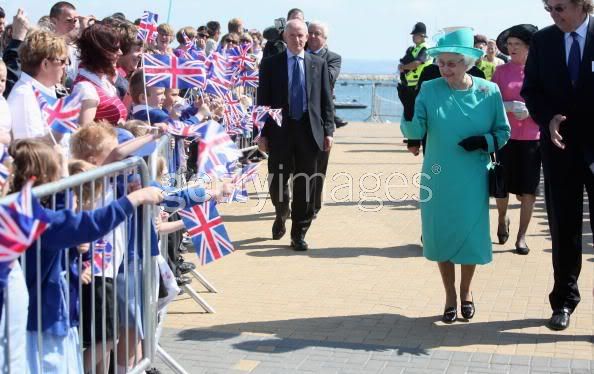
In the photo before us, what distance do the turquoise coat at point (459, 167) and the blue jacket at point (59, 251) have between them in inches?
123

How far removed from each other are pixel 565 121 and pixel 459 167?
77 centimetres

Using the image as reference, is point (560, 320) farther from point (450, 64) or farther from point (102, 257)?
point (102, 257)

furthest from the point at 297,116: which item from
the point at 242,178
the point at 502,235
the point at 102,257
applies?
the point at 102,257

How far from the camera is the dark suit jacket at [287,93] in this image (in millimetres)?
9164

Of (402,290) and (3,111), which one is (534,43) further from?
(3,111)

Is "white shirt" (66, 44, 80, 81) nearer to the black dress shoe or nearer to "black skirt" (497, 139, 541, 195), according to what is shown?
the black dress shoe

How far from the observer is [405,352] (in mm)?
5750

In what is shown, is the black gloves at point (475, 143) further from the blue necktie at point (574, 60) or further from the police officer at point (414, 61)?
the police officer at point (414, 61)

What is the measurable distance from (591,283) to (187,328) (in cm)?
345

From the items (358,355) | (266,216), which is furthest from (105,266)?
(266,216)

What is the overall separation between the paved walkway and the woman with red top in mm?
1521

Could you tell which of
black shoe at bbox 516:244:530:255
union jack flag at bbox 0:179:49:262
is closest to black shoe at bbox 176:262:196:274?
black shoe at bbox 516:244:530:255

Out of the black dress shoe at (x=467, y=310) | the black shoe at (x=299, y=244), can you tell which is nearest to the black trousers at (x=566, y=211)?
the black dress shoe at (x=467, y=310)

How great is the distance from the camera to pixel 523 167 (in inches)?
348
